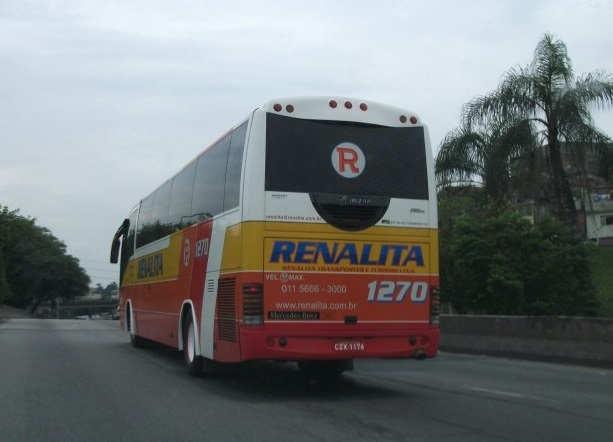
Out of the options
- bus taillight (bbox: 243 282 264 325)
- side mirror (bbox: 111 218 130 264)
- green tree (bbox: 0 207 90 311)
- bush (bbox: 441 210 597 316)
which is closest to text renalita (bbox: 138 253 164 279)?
side mirror (bbox: 111 218 130 264)

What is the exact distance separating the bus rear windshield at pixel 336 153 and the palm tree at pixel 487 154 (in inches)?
479

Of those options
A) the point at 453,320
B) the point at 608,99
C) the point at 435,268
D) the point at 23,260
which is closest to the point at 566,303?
the point at 453,320

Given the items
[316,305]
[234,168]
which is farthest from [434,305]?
[234,168]

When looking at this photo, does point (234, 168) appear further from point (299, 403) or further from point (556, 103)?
point (556, 103)

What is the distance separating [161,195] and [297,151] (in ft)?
22.9

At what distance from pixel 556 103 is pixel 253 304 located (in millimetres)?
15440

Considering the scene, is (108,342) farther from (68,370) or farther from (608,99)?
(608,99)

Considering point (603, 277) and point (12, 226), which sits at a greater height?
point (12, 226)

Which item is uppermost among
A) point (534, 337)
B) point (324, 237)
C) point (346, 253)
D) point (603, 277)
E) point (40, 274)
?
point (40, 274)

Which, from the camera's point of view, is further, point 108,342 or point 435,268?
point 108,342

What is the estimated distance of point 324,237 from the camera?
9664mm

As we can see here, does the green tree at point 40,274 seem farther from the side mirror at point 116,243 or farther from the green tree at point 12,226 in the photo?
the side mirror at point 116,243

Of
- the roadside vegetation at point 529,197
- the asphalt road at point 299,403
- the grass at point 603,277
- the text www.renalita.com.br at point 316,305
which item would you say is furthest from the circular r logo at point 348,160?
the grass at point 603,277

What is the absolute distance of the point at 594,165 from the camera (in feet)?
72.3
